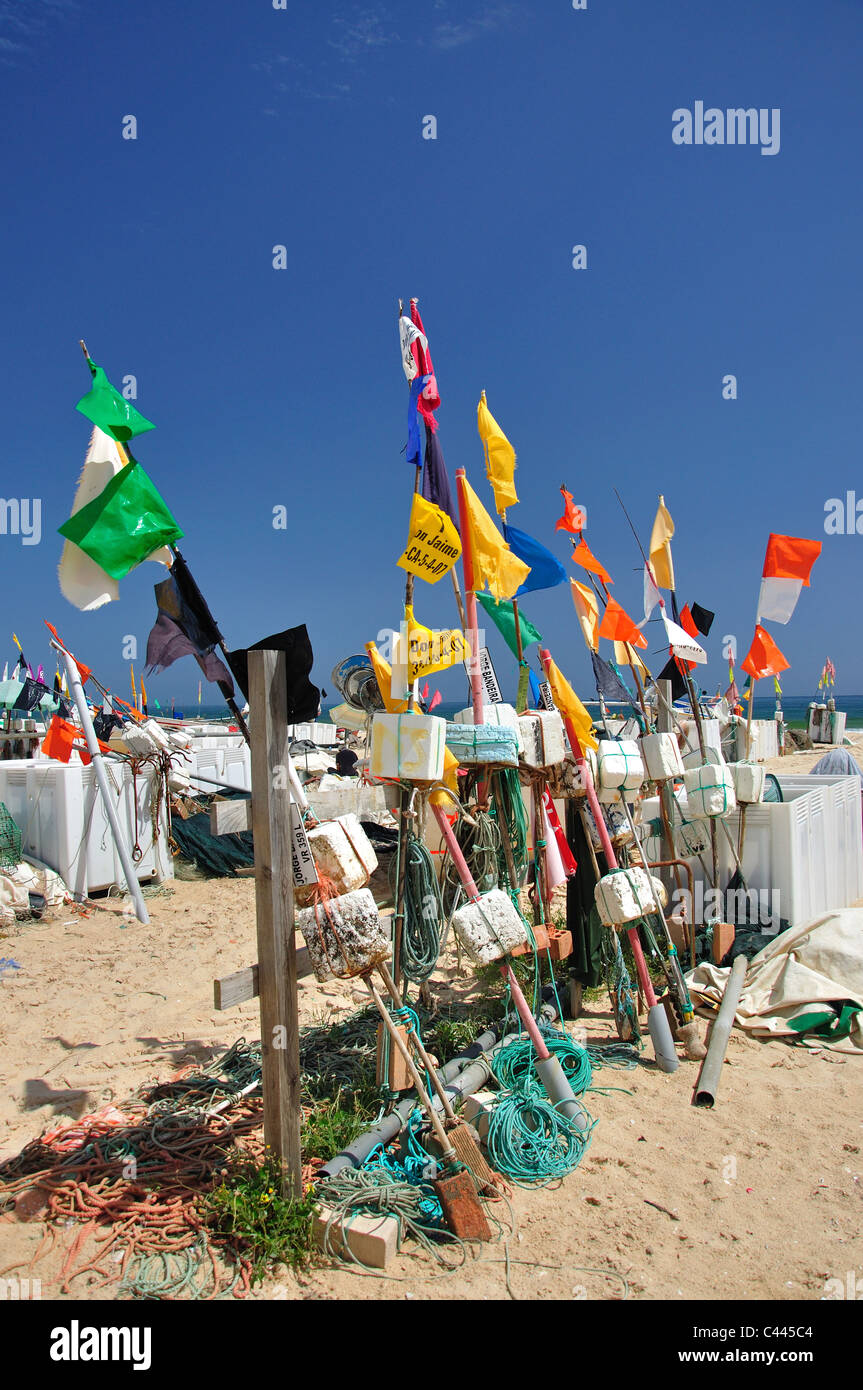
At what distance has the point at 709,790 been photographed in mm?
6359

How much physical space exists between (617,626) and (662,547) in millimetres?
1265

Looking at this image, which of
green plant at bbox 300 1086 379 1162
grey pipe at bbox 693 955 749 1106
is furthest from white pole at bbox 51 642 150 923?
grey pipe at bbox 693 955 749 1106

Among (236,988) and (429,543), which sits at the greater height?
(429,543)

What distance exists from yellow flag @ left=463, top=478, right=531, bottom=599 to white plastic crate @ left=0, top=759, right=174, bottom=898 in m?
7.16

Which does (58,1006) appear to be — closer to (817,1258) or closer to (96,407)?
(96,407)

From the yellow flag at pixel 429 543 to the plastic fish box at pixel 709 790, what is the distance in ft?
10.6

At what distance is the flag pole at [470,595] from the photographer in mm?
4742

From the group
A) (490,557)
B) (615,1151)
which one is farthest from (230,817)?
(615,1151)

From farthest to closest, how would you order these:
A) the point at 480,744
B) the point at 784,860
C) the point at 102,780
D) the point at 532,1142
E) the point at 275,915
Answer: the point at 102,780 < the point at 784,860 < the point at 480,744 < the point at 532,1142 < the point at 275,915

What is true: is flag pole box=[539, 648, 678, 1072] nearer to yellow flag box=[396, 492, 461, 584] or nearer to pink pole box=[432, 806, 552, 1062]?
pink pole box=[432, 806, 552, 1062]

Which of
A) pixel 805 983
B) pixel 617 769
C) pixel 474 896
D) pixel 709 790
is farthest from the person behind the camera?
pixel 709 790

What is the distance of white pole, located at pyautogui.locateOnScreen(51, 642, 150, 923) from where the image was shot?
9.31m

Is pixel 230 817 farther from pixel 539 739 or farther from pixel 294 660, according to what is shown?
pixel 539 739
